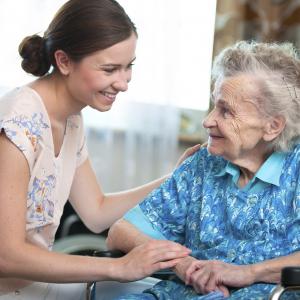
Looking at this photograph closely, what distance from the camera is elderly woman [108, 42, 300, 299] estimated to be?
1.96 meters

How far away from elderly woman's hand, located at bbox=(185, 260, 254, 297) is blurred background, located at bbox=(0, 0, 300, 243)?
1802mm

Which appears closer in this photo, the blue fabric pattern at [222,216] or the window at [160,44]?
the blue fabric pattern at [222,216]

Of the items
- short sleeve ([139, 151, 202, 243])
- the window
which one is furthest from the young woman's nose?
the window

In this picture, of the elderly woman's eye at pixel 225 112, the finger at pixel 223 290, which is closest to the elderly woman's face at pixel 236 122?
the elderly woman's eye at pixel 225 112

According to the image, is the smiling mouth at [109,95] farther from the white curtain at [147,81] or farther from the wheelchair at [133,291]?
the white curtain at [147,81]

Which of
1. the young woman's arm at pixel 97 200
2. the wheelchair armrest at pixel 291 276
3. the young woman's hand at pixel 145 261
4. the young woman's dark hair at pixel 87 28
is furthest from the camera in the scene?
the young woman's arm at pixel 97 200

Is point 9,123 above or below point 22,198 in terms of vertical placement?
above

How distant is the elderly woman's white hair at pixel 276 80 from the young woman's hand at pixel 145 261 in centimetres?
44

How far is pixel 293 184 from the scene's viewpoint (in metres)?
2.00

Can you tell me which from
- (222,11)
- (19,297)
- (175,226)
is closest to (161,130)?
(222,11)

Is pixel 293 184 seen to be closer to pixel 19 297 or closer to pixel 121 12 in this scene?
pixel 121 12

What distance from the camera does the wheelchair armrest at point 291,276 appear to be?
166 centimetres

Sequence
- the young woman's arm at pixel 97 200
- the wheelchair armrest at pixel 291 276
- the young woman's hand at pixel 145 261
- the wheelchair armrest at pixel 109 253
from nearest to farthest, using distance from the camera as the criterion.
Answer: the wheelchair armrest at pixel 291 276, the young woman's hand at pixel 145 261, the wheelchair armrest at pixel 109 253, the young woman's arm at pixel 97 200

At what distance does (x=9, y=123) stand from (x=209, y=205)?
0.61m
